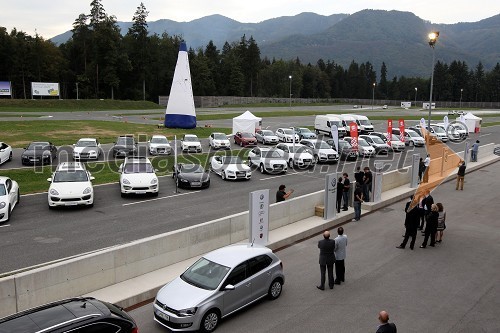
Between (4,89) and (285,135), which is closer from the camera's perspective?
(285,135)

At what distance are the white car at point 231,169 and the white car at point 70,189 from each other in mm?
7904

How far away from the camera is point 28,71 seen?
93250 mm

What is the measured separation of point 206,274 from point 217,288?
1.87 ft

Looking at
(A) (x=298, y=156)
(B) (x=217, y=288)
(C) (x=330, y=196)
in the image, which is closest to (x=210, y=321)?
(B) (x=217, y=288)

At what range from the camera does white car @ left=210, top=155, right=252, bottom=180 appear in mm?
24031

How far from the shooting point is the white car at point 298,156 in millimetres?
28172

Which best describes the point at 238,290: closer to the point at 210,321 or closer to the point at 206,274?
the point at 206,274

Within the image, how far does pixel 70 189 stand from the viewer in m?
17.4

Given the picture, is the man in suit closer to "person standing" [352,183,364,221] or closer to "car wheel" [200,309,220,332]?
"car wheel" [200,309,220,332]

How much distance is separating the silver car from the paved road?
13.9 inches

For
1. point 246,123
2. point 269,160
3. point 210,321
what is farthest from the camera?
point 246,123

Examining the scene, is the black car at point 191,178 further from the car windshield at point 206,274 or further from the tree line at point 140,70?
the tree line at point 140,70

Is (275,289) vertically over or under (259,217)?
under

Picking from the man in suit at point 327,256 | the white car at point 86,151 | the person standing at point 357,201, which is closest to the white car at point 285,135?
the white car at point 86,151
